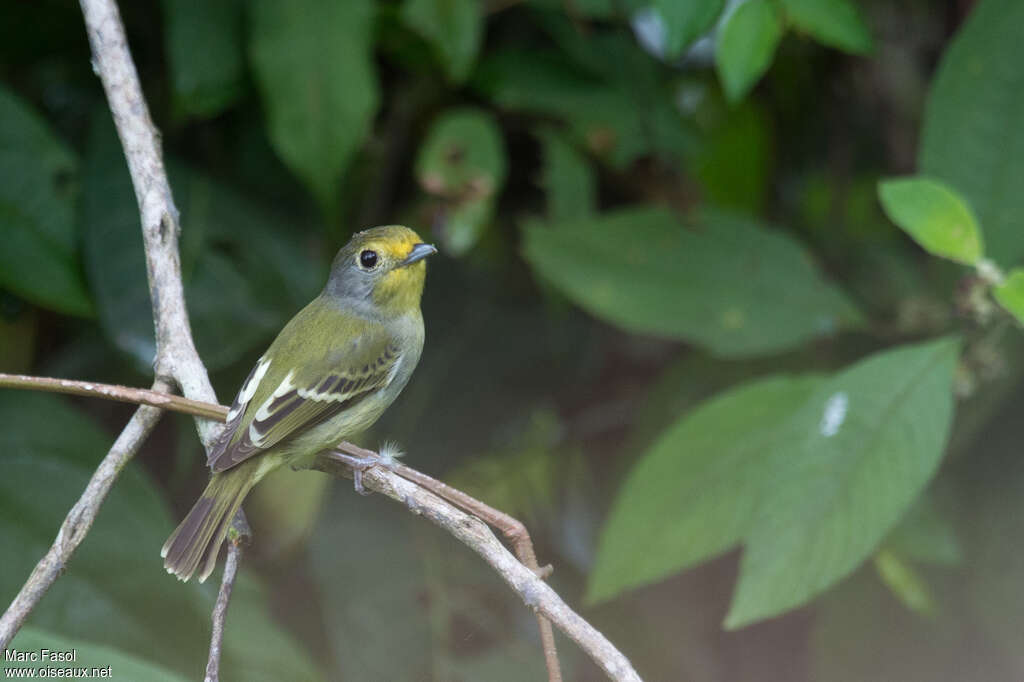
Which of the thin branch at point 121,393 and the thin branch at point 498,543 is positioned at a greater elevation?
the thin branch at point 121,393

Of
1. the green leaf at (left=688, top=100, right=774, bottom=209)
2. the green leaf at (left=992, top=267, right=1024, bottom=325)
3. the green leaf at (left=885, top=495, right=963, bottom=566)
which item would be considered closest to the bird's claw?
the green leaf at (left=992, top=267, right=1024, bottom=325)

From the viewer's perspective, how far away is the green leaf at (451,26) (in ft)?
7.58

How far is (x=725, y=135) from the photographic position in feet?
9.70

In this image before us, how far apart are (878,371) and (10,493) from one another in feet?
5.82

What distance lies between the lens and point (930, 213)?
1926 mm

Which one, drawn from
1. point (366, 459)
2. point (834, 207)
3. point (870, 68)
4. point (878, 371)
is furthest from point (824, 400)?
point (870, 68)

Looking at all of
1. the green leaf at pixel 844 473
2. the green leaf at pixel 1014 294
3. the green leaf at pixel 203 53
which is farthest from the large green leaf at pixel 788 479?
the green leaf at pixel 203 53

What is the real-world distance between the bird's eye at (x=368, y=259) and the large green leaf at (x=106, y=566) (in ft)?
2.25

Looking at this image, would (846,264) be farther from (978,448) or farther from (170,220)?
(170,220)

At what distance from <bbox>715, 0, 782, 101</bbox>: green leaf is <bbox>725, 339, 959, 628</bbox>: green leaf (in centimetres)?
59

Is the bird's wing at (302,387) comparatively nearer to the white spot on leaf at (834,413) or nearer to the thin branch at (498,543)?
the thin branch at (498,543)

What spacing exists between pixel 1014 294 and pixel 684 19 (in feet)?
2.50

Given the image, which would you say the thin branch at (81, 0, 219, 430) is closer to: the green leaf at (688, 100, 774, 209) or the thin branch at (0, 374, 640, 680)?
the thin branch at (0, 374, 640, 680)

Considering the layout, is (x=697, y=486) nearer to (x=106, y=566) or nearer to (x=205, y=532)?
(x=205, y=532)
